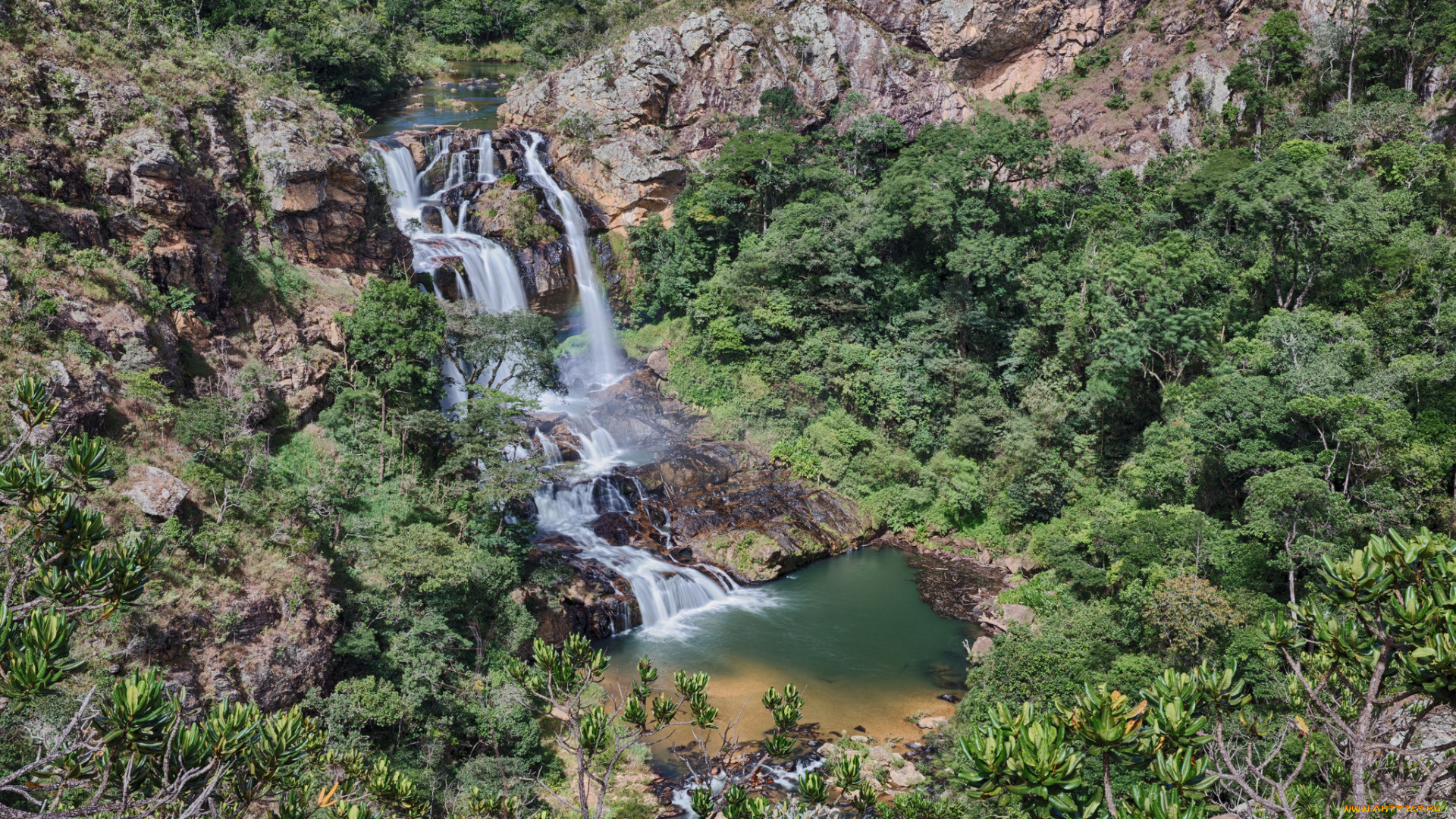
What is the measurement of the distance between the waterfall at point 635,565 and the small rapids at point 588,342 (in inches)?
1.1

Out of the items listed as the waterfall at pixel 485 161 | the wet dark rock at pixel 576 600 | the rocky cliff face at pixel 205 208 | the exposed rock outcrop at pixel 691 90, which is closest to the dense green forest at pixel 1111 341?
the exposed rock outcrop at pixel 691 90

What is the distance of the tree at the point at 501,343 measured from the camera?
23.6 meters

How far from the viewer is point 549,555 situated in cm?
2327

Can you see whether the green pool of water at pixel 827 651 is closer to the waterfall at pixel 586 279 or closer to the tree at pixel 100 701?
the tree at pixel 100 701

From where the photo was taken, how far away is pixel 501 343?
23516mm

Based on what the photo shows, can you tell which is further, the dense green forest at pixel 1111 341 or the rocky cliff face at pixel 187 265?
the dense green forest at pixel 1111 341

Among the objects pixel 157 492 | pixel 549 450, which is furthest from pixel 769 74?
pixel 157 492

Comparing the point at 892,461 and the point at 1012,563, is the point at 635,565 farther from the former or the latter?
the point at 1012,563

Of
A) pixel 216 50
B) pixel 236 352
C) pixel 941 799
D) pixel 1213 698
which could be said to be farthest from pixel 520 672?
pixel 216 50

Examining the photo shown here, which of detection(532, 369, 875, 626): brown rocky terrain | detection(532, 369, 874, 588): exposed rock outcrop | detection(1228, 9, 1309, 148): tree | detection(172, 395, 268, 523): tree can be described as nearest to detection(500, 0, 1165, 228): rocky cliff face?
detection(1228, 9, 1309, 148): tree

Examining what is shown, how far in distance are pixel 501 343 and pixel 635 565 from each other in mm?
7801

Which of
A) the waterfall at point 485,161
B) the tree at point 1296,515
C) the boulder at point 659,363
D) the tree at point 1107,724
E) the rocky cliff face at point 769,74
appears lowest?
the tree at point 1296,515

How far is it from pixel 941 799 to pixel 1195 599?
7.28 meters

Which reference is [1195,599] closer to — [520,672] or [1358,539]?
[1358,539]
